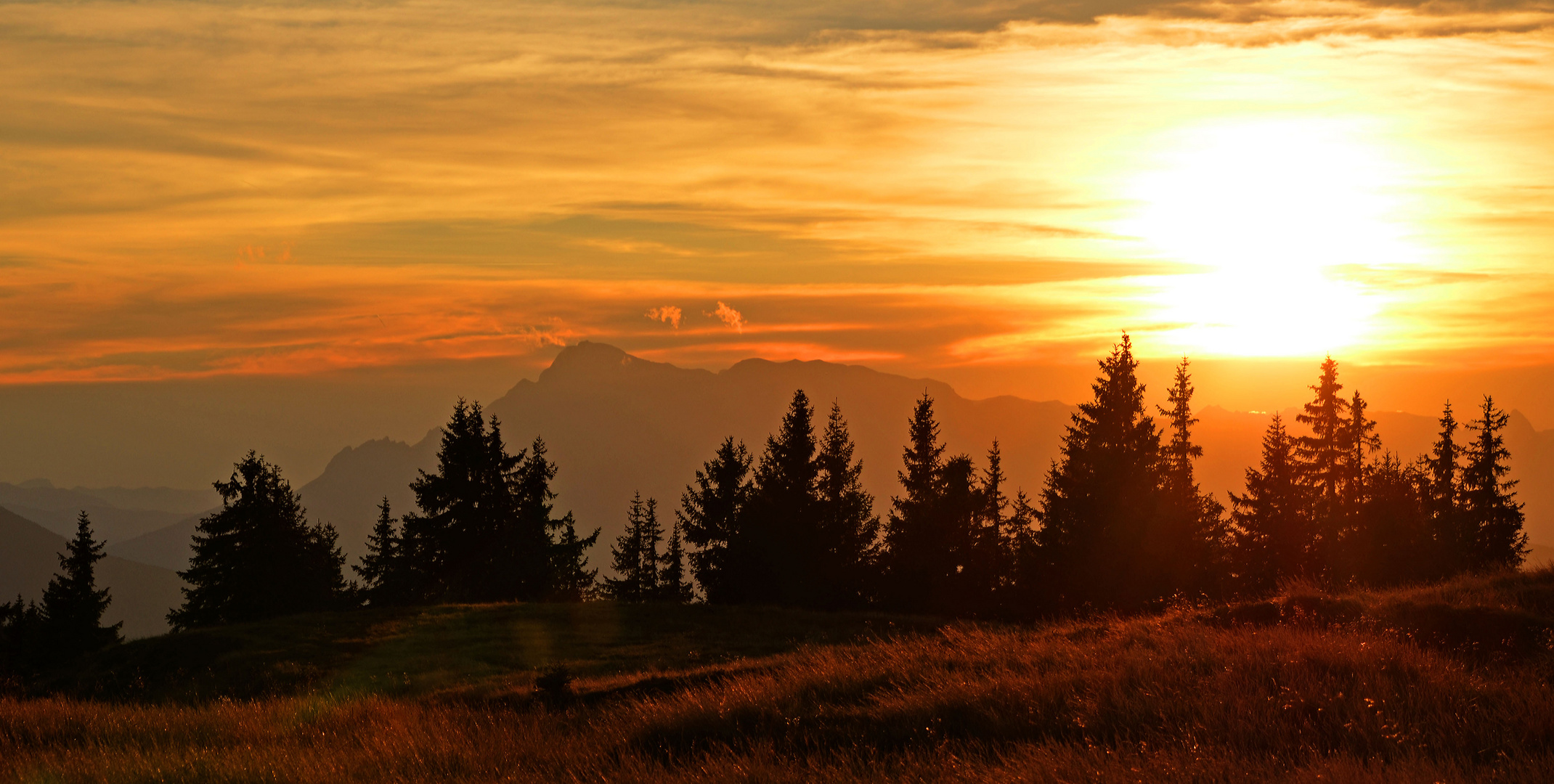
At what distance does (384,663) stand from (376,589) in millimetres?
40709

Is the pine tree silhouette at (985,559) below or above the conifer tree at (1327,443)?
below

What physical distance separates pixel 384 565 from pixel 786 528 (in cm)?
3152

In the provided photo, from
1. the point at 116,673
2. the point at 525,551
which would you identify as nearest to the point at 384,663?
the point at 116,673

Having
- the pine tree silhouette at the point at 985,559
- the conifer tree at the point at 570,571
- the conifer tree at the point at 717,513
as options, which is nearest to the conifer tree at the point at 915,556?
the pine tree silhouette at the point at 985,559

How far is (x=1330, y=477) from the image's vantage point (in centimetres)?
6025

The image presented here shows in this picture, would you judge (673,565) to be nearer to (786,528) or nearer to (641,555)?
(641,555)

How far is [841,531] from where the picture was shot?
47156mm

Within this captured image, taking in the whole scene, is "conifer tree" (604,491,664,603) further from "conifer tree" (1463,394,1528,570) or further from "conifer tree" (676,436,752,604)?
"conifer tree" (1463,394,1528,570)

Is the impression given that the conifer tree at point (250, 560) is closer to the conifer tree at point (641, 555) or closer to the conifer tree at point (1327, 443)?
the conifer tree at point (641, 555)

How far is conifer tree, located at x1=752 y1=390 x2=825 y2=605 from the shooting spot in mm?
45562

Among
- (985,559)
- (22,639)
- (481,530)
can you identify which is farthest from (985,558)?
(22,639)

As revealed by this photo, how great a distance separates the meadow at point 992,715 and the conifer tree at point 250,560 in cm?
3288

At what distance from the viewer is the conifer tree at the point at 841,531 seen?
149 feet

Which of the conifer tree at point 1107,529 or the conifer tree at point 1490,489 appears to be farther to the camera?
the conifer tree at point 1490,489
